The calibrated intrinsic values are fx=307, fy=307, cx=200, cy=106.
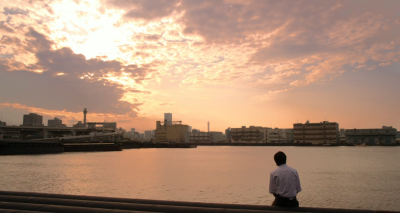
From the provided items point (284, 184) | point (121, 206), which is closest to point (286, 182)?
point (284, 184)

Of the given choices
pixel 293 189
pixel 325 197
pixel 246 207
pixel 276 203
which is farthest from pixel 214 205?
pixel 325 197

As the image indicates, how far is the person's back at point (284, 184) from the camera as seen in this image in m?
8.56

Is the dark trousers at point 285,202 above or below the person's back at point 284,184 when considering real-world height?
below

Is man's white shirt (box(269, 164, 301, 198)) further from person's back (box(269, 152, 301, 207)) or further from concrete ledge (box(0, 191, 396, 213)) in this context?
concrete ledge (box(0, 191, 396, 213))

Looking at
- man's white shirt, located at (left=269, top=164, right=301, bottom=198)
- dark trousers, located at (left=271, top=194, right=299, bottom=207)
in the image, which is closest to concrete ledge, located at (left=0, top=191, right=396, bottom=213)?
dark trousers, located at (left=271, top=194, right=299, bottom=207)

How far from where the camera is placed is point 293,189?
8.55 metres

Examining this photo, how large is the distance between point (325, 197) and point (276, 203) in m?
15.9

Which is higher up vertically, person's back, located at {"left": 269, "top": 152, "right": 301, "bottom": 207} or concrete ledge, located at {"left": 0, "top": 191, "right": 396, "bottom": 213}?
person's back, located at {"left": 269, "top": 152, "right": 301, "bottom": 207}

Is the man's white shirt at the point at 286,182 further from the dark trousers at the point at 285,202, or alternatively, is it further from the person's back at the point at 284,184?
the dark trousers at the point at 285,202

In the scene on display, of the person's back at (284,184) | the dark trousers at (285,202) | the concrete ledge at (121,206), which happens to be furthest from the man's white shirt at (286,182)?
the concrete ledge at (121,206)

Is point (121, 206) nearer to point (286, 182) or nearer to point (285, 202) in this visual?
point (285, 202)

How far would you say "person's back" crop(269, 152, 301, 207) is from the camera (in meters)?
8.56

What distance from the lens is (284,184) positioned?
28.2 ft

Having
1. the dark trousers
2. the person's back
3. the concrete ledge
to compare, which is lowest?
the concrete ledge
